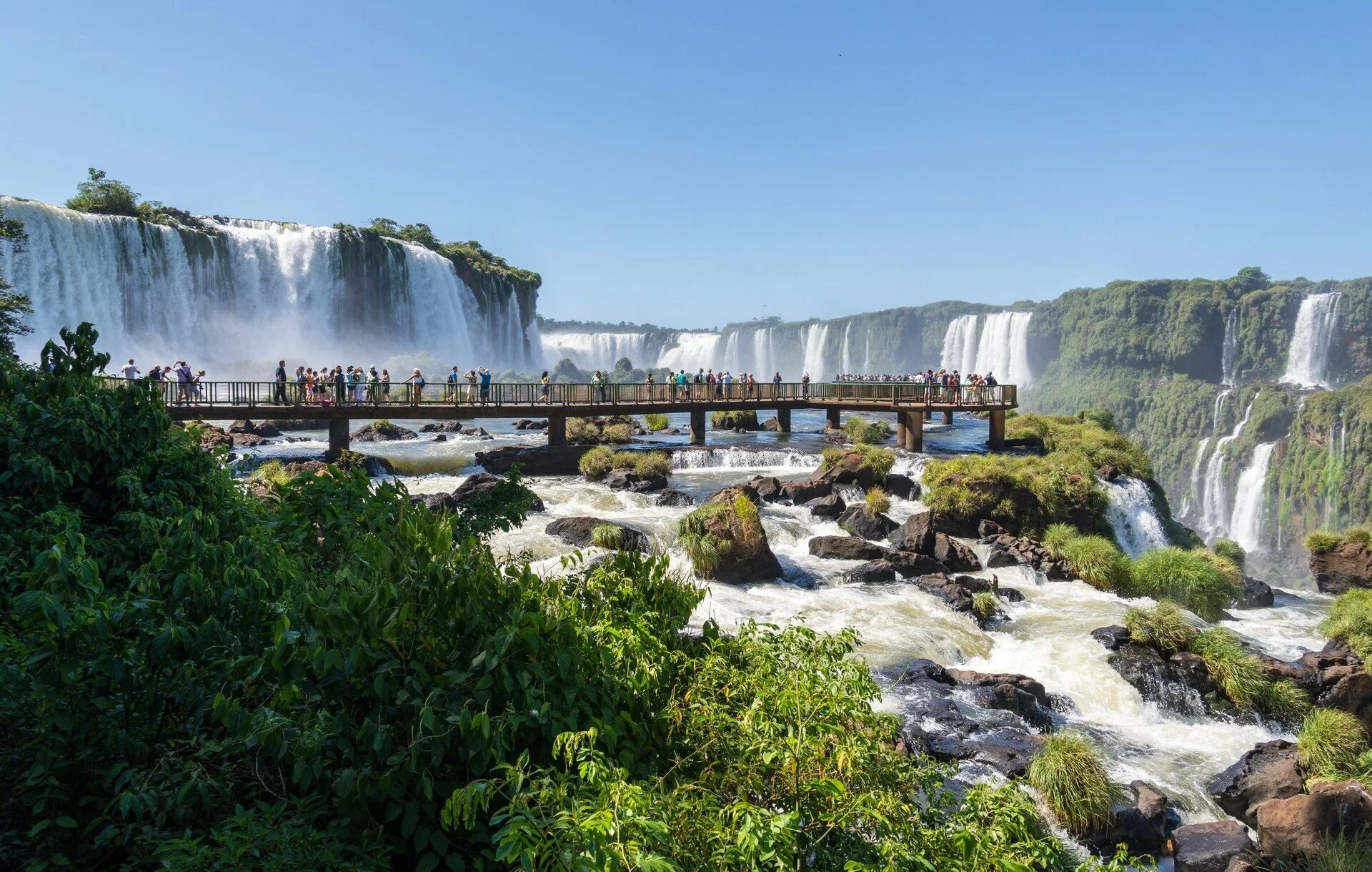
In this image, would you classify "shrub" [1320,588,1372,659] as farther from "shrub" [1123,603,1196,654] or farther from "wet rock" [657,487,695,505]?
"wet rock" [657,487,695,505]

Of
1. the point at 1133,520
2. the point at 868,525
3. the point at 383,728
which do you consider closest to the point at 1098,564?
the point at 868,525

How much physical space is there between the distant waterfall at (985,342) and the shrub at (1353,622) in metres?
71.6

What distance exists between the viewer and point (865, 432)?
111ft

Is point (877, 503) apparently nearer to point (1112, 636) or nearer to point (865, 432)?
point (1112, 636)

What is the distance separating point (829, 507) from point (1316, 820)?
13.5 m

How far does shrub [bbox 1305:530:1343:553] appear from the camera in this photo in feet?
69.8

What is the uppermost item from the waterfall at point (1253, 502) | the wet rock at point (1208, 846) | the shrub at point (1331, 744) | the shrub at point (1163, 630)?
the shrub at point (1163, 630)

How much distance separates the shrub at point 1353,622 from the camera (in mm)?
13469

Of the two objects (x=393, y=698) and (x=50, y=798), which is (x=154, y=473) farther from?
(x=393, y=698)

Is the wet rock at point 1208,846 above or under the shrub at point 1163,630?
under

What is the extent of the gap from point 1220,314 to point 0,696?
350ft

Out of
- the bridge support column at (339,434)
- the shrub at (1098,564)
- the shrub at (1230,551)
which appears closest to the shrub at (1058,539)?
the shrub at (1098,564)

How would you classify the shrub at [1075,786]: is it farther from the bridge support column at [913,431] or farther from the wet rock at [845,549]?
the bridge support column at [913,431]

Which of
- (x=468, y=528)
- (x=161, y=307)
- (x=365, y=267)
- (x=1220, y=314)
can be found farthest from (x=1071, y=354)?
(x=468, y=528)
